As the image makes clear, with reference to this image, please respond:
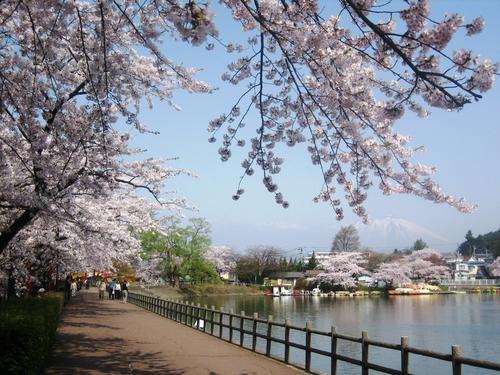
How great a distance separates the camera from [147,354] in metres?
11.0

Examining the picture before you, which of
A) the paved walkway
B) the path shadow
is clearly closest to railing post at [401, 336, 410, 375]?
the paved walkway

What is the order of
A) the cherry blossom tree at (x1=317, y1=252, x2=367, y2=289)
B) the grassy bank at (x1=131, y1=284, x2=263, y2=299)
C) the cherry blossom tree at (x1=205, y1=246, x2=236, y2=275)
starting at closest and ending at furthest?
the grassy bank at (x1=131, y1=284, x2=263, y2=299) → the cherry blossom tree at (x1=317, y1=252, x2=367, y2=289) → the cherry blossom tree at (x1=205, y1=246, x2=236, y2=275)

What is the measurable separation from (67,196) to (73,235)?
687 centimetres

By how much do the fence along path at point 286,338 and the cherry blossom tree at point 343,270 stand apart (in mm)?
42635

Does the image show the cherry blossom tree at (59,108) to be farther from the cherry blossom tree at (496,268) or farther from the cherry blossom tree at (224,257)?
the cherry blossom tree at (496,268)

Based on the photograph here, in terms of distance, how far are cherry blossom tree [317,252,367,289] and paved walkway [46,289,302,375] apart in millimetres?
58533

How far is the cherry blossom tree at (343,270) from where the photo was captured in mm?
72625

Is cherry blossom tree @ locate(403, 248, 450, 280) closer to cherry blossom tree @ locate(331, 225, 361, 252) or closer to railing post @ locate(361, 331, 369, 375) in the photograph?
cherry blossom tree @ locate(331, 225, 361, 252)

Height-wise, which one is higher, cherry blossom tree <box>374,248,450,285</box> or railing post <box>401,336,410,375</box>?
cherry blossom tree <box>374,248,450,285</box>

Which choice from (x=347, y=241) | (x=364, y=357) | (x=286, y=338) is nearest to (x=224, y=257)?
(x=347, y=241)

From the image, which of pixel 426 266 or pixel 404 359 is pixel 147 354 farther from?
pixel 426 266

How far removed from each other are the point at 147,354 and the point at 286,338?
313 centimetres

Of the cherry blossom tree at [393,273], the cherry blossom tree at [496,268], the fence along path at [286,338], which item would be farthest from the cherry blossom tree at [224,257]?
the fence along path at [286,338]

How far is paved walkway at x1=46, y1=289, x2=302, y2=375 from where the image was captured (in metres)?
9.35
